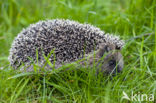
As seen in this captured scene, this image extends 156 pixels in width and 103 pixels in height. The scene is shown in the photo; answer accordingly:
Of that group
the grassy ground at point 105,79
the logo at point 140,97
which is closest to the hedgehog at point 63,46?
the grassy ground at point 105,79

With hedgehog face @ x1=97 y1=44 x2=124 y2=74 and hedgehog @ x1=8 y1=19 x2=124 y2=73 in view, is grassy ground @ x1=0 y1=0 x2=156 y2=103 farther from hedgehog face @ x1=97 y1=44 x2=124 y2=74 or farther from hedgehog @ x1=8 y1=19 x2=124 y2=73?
hedgehog @ x1=8 y1=19 x2=124 y2=73

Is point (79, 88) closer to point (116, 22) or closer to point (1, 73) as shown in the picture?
point (1, 73)

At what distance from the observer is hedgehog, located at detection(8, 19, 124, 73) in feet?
15.1

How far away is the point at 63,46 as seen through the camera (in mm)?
4621

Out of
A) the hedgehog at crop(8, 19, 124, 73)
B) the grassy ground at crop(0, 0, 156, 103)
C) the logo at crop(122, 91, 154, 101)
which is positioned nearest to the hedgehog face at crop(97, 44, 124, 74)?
the hedgehog at crop(8, 19, 124, 73)

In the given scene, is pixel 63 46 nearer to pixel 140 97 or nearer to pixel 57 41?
pixel 57 41

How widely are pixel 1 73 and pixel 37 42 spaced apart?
0.93 m

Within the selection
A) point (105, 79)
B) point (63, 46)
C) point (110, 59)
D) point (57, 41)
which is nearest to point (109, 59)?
point (110, 59)

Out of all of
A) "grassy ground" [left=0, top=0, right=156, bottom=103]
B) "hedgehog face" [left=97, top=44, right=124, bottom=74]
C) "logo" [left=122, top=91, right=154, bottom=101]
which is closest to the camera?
"logo" [left=122, top=91, right=154, bottom=101]

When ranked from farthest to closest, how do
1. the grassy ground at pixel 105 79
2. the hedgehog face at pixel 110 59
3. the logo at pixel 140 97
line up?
1. the hedgehog face at pixel 110 59
2. the grassy ground at pixel 105 79
3. the logo at pixel 140 97

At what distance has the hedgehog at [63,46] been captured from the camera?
4.59 m

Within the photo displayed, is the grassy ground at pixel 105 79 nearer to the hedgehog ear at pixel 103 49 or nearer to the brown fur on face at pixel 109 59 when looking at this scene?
the brown fur on face at pixel 109 59

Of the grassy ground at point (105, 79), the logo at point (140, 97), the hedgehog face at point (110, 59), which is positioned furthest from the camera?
the hedgehog face at point (110, 59)

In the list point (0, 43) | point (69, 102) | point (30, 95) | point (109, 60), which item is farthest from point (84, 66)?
point (0, 43)
